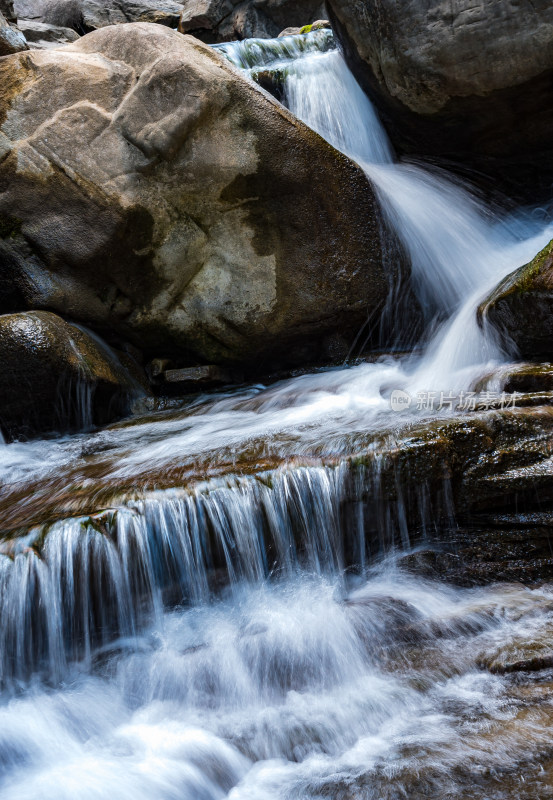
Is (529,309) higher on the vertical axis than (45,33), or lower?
lower

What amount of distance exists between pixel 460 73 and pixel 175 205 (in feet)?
9.67

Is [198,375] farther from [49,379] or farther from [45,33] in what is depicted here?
[45,33]

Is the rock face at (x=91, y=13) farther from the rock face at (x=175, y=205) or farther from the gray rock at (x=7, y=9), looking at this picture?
the rock face at (x=175, y=205)

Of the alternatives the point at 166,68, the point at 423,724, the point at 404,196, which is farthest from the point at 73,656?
the point at 404,196

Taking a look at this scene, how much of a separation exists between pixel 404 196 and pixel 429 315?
1277 mm

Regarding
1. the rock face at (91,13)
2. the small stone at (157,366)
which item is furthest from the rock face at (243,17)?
the small stone at (157,366)

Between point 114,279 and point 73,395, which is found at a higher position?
point 114,279

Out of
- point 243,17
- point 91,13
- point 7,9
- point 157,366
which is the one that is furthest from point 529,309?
point 91,13

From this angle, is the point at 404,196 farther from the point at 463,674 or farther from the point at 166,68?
the point at 463,674

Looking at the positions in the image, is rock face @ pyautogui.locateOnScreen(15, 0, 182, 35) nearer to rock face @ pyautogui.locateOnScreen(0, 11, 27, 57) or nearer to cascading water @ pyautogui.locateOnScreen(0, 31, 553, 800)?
rock face @ pyautogui.locateOnScreen(0, 11, 27, 57)

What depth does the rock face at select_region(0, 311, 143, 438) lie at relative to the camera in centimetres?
518

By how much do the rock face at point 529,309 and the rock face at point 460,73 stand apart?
236cm

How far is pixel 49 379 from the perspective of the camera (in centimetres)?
529

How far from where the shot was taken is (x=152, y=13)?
14.6m
